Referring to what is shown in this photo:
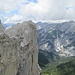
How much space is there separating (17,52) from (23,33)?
5.61m

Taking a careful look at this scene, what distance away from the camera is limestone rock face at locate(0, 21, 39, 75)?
28344 millimetres

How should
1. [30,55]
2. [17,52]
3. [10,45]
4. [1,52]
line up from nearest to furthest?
[1,52]
[10,45]
[17,52]
[30,55]

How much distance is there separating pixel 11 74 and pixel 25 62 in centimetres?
538

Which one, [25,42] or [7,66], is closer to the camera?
[7,66]

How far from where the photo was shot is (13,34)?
1400 inches

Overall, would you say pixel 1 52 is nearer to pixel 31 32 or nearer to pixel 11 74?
pixel 11 74

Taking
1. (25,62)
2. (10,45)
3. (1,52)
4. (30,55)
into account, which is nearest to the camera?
(1,52)

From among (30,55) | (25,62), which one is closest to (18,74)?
(25,62)

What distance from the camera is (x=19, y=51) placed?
110 ft

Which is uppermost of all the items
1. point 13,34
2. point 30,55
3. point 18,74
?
point 13,34

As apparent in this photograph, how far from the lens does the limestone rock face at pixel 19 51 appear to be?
28344 millimetres

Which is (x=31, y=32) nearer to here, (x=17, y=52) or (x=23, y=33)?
(x=23, y=33)

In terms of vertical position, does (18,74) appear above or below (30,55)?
below

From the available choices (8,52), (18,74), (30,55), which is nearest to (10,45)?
→ (8,52)
